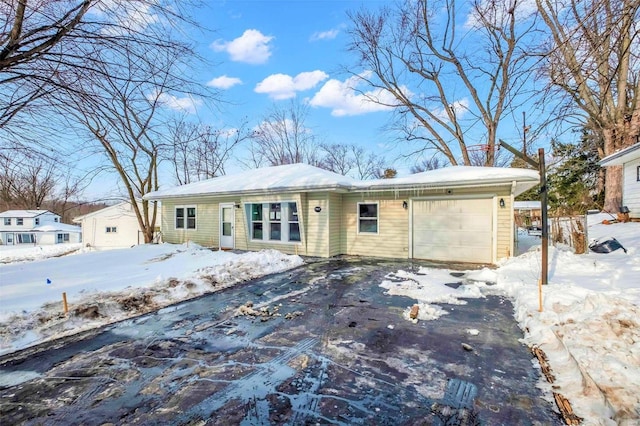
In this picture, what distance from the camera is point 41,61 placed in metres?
3.72

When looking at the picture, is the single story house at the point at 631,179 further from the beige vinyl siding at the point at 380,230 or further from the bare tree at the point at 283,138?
the bare tree at the point at 283,138

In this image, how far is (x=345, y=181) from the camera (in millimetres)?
10562

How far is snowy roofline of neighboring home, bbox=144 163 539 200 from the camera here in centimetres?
830

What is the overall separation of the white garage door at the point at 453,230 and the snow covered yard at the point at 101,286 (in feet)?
13.5

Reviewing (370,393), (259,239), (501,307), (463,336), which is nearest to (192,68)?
(370,393)

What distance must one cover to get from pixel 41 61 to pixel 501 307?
7.41 meters

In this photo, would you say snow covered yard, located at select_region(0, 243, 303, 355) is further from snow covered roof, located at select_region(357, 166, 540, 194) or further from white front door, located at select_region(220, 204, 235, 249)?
snow covered roof, located at select_region(357, 166, 540, 194)

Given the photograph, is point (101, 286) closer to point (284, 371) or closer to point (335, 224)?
point (284, 371)

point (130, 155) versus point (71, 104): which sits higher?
point (130, 155)

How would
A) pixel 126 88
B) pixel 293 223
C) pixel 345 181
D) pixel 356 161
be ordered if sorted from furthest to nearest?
pixel 356 161
pixel 293 223
pixel 345 181
pixel 126 88

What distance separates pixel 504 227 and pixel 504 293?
3.38 metres

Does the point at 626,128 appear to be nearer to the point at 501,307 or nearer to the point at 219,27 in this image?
the point at 501,307

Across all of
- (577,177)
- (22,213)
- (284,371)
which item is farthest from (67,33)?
(22,213)

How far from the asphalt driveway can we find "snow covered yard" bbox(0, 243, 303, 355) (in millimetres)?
558
